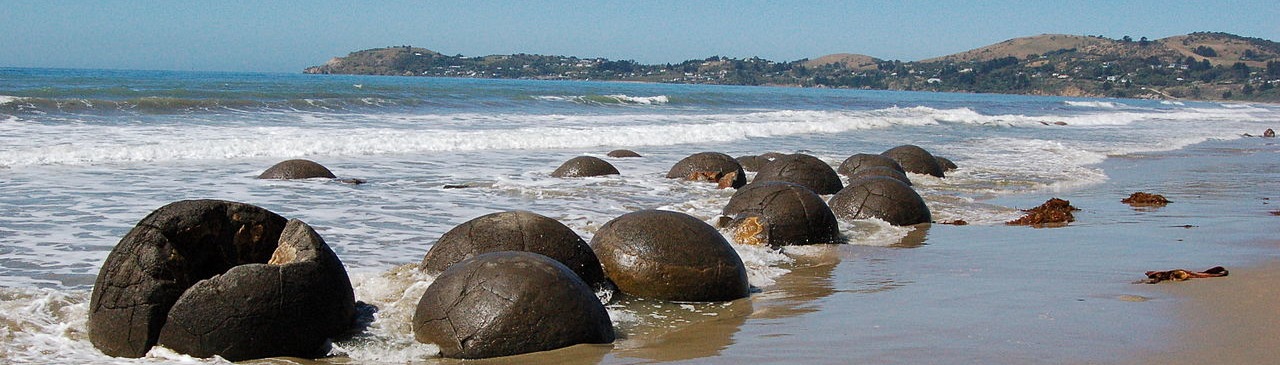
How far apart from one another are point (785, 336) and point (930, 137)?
28385 mm

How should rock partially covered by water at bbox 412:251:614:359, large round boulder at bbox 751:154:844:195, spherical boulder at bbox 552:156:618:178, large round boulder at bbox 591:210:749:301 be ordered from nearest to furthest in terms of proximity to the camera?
1. rock partially covered by water at bbox 412:251:614:359
2. large round boulder at bbox 591:210:749:301
3. large round boulder at bbox 751:154:844:195
4. spherical boulder at bbox 552:156:618:178

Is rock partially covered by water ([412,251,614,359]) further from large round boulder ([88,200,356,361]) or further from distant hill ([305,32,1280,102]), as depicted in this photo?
distant hill ([305,32,1280,102])

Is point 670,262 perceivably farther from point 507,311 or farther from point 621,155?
point 621,155

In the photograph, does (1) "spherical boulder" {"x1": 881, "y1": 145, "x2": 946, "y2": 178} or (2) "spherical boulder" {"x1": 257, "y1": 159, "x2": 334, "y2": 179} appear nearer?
(2) "spherical boulder" {"x1": 257, "y1": 159, "x2": 334, "y2": 179}

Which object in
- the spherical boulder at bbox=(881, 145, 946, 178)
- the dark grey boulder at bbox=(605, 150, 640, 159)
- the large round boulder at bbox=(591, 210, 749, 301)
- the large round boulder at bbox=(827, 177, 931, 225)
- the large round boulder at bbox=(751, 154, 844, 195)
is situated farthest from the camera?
the dark grey boulder at bbox=(605, 150, 640, 159)

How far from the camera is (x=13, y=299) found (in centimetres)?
657

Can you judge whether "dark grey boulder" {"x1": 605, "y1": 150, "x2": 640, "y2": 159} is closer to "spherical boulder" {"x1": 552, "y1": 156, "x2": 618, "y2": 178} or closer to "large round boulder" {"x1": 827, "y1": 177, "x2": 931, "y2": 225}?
"spherical boulder" {"x1": 552, "y1": 156, "x2": 618, "y2": 178}

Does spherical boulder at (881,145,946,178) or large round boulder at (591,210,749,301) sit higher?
large round boulder at (591,210,749,301)

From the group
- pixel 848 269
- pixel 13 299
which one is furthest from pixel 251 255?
pixel 848 269

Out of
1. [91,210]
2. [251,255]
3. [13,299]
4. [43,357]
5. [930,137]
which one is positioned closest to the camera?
[43,357]

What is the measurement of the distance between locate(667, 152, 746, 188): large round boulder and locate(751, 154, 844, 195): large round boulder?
1.66 m

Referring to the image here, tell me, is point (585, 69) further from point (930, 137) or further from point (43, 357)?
point (43, 357)

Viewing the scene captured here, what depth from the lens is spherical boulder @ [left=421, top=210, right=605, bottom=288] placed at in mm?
6770

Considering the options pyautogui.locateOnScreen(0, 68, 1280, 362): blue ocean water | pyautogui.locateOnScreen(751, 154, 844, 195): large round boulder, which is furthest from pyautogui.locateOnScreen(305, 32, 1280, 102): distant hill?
pyautogui.locateOnScreen(751, 154, 844, 195): large round boulder
